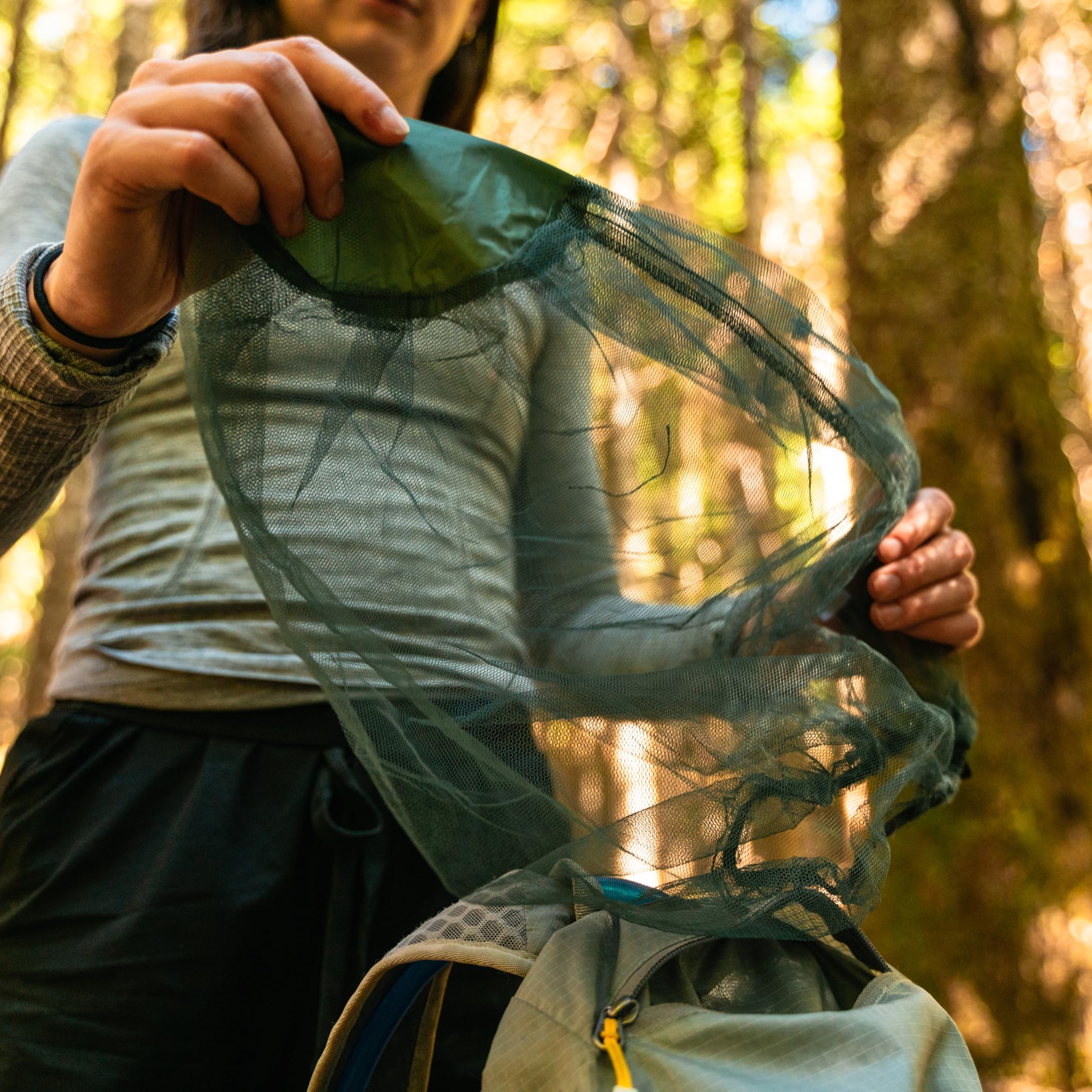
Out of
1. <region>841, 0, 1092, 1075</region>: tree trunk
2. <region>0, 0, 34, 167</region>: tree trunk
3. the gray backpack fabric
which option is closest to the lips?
the gray backpack fabric

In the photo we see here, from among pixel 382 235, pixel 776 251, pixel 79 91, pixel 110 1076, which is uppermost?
pixel 79 91

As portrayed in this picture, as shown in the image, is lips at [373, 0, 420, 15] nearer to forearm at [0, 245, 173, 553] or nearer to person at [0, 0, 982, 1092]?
person at [0, 0, 982, 1092]

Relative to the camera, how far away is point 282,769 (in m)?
0.99

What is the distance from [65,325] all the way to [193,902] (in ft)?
1.81

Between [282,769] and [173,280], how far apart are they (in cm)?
49

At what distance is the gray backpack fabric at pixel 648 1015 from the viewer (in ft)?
2.08

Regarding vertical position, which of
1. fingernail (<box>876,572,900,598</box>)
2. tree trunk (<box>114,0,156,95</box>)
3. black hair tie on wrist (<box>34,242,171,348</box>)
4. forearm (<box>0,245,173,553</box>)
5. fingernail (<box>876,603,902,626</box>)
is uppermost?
tree trunk (<box>114,0,156,95</box>)

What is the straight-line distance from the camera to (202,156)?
0.73 metres

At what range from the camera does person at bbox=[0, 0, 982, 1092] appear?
0.76 meters

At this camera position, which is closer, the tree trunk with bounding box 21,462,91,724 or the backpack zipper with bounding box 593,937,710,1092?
the backpack zipper with bounding box 593,937,710,1092

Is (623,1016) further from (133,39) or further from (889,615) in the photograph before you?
(133,39)

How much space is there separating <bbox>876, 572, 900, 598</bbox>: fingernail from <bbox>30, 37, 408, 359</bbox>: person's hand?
2.12ft

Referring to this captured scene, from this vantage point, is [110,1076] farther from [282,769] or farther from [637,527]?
[637,527]

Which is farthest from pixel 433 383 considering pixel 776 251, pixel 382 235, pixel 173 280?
pixel 776 251
